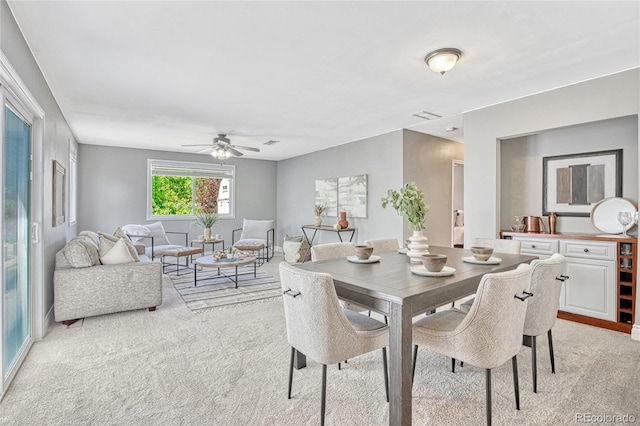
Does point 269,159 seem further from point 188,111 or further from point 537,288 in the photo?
point 537,288

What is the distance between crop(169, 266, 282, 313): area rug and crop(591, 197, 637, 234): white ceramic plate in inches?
142

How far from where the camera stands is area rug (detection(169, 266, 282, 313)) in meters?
4.07

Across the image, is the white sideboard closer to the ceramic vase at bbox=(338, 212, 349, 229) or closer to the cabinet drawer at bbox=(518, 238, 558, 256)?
the cabinet drawer at bbox=(518, 238, 558, 256)

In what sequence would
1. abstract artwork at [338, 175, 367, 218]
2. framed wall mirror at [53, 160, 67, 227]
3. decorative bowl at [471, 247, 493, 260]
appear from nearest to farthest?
decorative bowl at [471, 247, 493, 260]
framed wall mirror at [53, 160, 67, 227]
abstract artwork at [338, 175, 367, 218]

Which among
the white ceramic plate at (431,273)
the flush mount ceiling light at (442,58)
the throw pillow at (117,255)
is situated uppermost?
the flush mount ceiling light at (442,58)

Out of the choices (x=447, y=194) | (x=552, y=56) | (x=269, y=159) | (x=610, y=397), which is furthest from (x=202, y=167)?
(x=610, y=397)

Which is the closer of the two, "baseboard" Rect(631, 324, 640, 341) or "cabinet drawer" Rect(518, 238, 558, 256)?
"baseboard" Rect(631, 324, 640, 341)

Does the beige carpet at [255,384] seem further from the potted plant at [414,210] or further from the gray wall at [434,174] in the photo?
the gray wall at [434,174]

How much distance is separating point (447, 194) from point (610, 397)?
4172 mm

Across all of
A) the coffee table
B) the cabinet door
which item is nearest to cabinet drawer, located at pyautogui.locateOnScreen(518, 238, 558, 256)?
the cabinet door

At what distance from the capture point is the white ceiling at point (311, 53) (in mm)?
2129

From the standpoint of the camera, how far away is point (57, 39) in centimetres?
247

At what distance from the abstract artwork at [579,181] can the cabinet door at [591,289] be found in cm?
67

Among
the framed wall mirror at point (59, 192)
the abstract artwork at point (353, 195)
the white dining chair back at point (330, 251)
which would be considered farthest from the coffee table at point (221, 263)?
the white dining chair back at point (330, 251)
